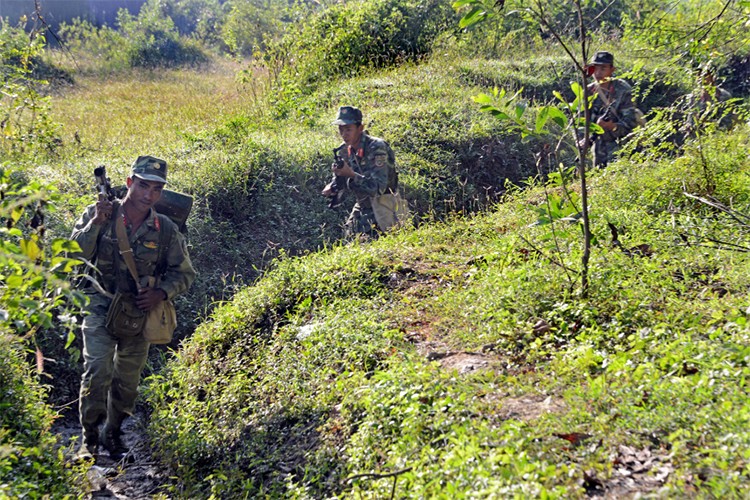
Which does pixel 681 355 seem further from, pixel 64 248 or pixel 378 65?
pixel 378 65

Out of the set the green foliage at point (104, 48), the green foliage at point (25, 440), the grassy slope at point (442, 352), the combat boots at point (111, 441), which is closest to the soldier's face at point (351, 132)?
the grassy slope at point (442, 352)

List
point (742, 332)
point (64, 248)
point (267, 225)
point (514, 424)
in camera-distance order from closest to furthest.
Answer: point (64, 248) → point (514, 424) → point (742, 332) → point (267, 225)

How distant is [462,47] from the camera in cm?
1427

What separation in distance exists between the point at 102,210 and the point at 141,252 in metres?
0.46

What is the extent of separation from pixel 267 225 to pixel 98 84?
32.1 feet

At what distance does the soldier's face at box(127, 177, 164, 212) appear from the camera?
213 inches

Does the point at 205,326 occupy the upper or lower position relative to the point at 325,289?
lower

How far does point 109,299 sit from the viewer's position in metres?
5.47

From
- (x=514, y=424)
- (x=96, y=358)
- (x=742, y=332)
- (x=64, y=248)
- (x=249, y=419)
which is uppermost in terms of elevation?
(x=64, y=248)

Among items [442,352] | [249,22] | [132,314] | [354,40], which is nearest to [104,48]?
[249,22]

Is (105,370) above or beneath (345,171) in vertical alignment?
beneath

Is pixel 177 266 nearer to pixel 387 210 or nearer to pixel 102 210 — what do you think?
pixel 102 210

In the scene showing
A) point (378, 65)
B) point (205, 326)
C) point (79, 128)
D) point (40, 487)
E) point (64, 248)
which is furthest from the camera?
point (378, 65)

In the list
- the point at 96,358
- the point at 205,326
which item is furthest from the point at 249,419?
the point at 205,326
